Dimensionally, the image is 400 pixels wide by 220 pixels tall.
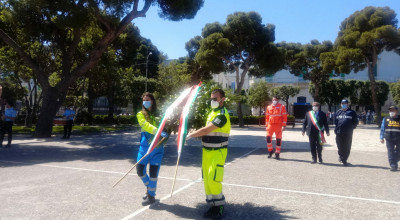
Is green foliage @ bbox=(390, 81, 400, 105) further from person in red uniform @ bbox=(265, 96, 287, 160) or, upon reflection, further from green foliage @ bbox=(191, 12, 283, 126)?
person in red uniform @ bbox=(265, 96, 287, 160)

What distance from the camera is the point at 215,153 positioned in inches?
173

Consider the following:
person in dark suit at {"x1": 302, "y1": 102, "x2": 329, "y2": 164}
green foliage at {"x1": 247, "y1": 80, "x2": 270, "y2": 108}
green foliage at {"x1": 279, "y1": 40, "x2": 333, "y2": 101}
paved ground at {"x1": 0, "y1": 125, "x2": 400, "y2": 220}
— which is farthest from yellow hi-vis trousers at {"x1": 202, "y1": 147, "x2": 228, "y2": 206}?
green foliage at {"x1": 247, "y1": 80, "x2": 270, "y2": 108}

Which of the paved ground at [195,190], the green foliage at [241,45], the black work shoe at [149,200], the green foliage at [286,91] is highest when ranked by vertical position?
the green foliage at [241,45]

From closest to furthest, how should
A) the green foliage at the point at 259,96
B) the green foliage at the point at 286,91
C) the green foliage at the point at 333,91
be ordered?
1. the green foliage at the point at 259,96
2. the green foliage at the point at 333,91
3. the green foliage at the point at 286,91

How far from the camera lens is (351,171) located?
7992mm

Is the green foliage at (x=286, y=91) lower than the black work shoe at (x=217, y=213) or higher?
higher

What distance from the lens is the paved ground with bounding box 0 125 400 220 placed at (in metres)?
4.61

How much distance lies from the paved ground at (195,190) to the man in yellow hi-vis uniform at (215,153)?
33 centimetres

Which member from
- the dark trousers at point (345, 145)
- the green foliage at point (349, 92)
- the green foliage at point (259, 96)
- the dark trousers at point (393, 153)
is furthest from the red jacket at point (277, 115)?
the green foliage at point (349, 92)

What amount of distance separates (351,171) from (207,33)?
24.0 meters

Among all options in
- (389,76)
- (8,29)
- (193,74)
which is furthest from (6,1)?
(389,76)

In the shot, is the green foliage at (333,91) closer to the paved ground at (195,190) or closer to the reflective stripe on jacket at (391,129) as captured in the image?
the paved ground at (195,190)

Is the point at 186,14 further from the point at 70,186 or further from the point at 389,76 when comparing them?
the point at 389,76

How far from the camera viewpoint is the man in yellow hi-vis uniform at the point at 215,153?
430cm
